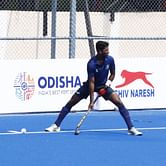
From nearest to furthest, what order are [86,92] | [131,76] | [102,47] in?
→ [102,47] → [86,92] → [131,76]

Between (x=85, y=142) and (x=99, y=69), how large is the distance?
1.65m

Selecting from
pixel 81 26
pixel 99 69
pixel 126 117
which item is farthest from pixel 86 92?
pixel 81 26

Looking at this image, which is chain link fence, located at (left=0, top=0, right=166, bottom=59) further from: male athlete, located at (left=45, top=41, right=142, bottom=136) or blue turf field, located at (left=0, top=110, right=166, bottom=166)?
male athlete, located at (left=45, top=41, right=142, bottom=136)

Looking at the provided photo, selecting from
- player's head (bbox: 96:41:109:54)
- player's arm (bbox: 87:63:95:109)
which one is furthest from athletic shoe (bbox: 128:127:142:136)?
player's head (bbox: 96:41:109:54)

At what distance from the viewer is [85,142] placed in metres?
12.2

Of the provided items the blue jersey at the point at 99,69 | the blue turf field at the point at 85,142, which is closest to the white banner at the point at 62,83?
the blue turf field at the point at 85,142

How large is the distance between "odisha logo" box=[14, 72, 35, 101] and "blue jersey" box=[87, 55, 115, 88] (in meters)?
3.28

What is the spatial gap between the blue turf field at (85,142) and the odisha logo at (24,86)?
49 cm

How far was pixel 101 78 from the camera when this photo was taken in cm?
1330

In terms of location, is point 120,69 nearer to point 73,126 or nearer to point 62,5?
point 73,126

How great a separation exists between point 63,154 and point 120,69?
→ 6.33 metres

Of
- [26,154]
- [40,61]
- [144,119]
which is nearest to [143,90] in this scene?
[144,119]

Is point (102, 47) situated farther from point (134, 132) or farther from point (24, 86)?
point (24, 86)

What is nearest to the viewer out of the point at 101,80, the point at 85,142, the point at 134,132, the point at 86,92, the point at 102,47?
the point at 85,142
